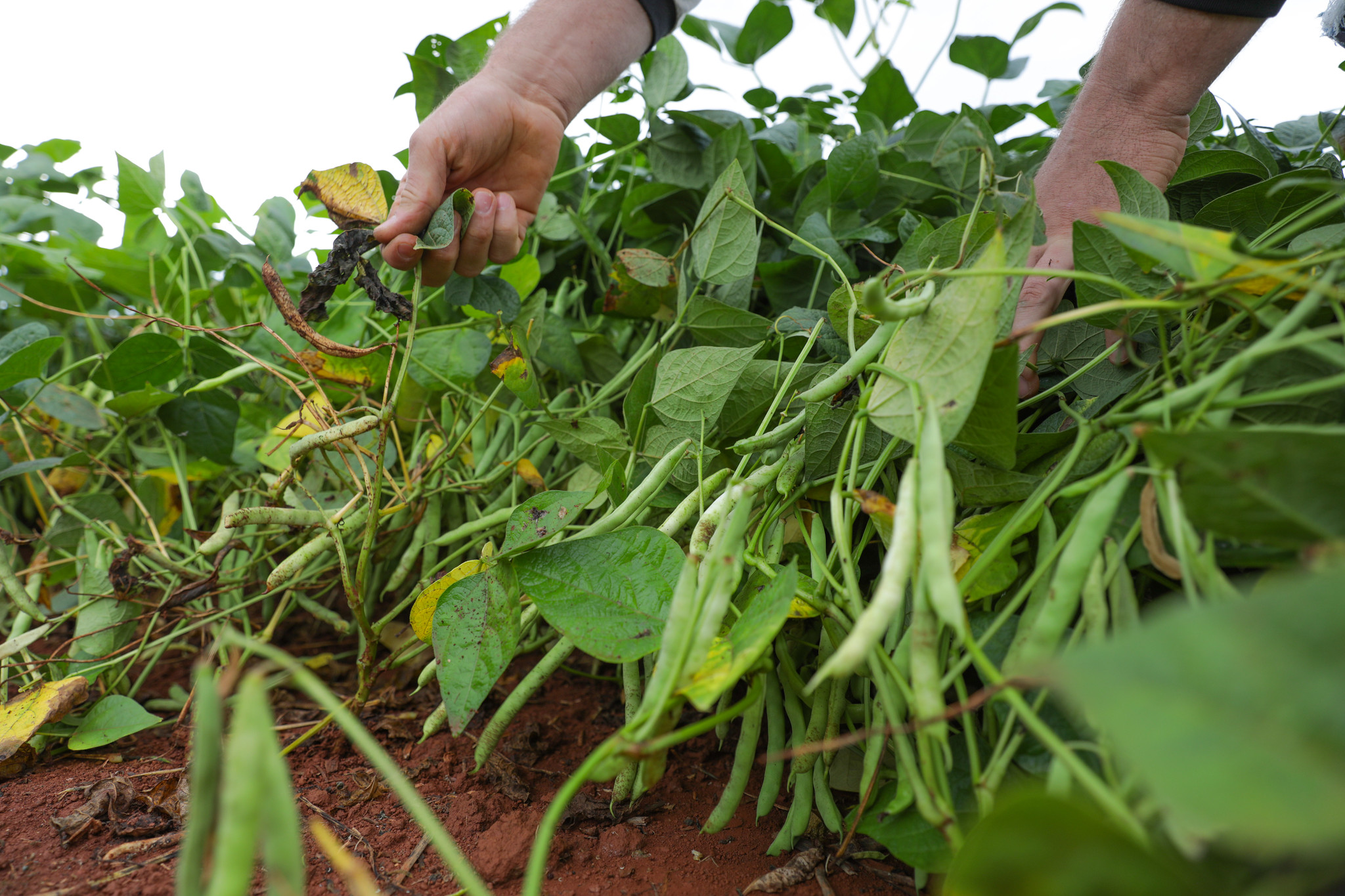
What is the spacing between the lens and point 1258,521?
0.82 ft

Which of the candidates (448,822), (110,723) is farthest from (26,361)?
(448,822)

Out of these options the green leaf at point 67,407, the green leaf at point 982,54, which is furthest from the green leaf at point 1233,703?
the green leaf at point 982,54

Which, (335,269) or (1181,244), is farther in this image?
(335,269)

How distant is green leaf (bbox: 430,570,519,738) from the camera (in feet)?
1.34

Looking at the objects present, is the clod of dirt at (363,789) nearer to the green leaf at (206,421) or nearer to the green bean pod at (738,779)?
the green bean pod at (738,779)

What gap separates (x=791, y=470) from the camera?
46 cm

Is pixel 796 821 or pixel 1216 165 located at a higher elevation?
pixel 1216 165

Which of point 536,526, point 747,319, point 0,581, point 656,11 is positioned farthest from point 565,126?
point 0,581

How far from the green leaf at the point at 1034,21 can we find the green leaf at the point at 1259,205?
609 mm

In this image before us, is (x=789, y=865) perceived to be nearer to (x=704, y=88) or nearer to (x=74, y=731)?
(x=74, y=731)

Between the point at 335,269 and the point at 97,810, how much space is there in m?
0.41

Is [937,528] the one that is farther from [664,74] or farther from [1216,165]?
[664,74]

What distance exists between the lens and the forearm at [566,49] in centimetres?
72

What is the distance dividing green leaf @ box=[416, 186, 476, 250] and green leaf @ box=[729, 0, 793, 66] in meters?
0.55
